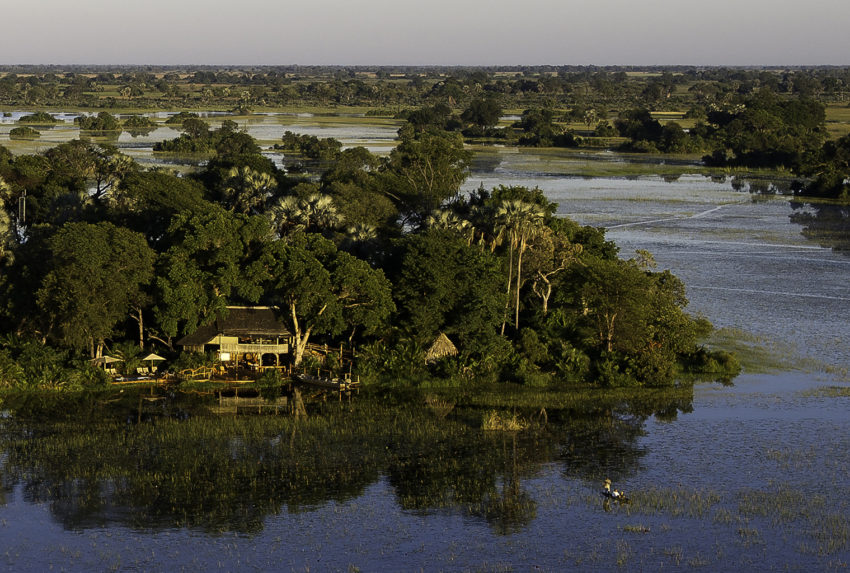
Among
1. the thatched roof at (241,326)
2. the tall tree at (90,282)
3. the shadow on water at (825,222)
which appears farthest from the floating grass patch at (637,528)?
the shadow on water at (825,222)

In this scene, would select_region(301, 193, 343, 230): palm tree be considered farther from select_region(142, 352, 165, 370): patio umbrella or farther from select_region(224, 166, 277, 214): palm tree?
select_region(142, 352, 165, 370): patio umbrella

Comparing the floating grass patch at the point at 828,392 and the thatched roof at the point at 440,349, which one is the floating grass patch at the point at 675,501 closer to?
the floating grass patch at the point at 828,392

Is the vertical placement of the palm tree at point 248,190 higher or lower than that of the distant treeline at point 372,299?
higher

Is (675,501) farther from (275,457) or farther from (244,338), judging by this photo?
(244,338)

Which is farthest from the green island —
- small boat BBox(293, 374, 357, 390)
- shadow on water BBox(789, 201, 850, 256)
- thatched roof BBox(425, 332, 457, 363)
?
shadow on water BBox(789, 201, 850, 256)

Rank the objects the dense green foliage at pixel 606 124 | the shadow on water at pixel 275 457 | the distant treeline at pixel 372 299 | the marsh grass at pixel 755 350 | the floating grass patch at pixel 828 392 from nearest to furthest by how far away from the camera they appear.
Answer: the shadow on water at pixel 275 457, the floating grass patch at pixel 828 392, the distant treeline at pixel 372 299, the marsh grass at pixel 755 350, the dense green foliage at pixel 606 124

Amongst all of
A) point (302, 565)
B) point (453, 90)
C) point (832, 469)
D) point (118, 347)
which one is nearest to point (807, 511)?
point (832, 469)

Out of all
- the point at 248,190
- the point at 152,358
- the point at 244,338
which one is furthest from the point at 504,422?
the point at 248,190
